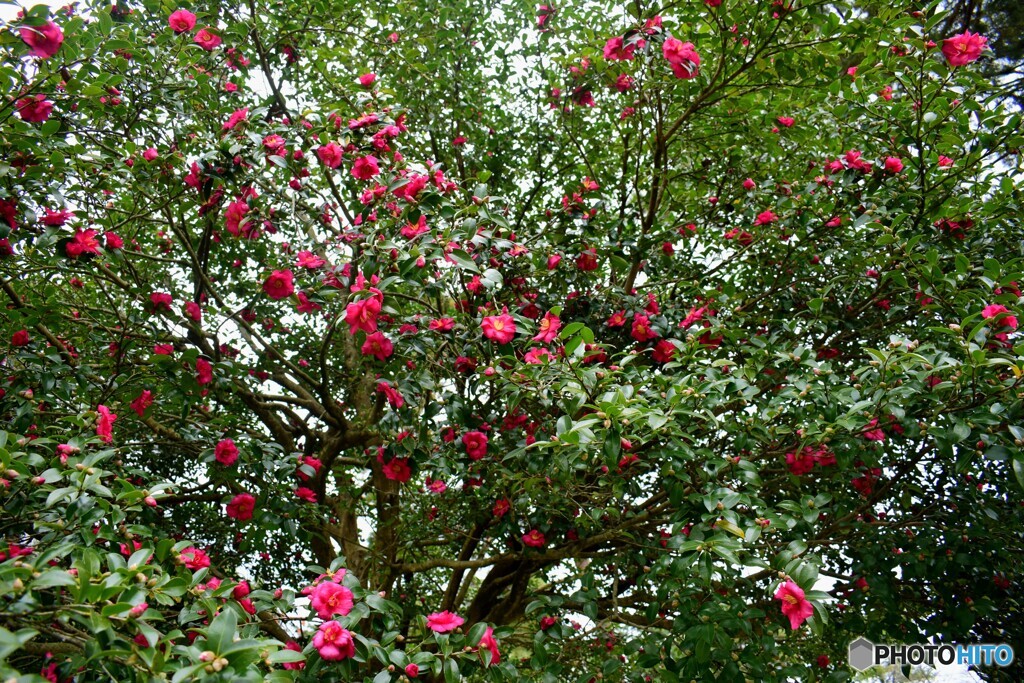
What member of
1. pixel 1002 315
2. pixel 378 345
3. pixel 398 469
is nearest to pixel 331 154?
pixel 378 345

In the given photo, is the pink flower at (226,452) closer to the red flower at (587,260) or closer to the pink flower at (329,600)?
the pink flower at (329,600)

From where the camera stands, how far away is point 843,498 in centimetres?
233

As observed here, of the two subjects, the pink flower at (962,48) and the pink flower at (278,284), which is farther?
the pink flower at (278,284)

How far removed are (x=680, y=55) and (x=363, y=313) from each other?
1.44 m

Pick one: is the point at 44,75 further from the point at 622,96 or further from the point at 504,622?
the point at 504,622

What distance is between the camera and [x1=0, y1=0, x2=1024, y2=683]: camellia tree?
5.54 feet

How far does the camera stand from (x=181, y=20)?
2.44 meters

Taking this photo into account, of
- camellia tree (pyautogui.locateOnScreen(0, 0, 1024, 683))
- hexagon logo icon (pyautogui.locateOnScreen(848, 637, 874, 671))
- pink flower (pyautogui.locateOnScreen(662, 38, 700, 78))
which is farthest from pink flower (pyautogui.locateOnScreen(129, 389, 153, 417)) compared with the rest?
hexagon logo icon (pyautogui.locateOnScreen(848, 637, 874, 671))

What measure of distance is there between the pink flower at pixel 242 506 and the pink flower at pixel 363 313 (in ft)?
3.45

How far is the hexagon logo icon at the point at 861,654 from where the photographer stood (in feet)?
8.39

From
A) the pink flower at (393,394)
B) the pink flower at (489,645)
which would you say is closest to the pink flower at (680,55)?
the pink flower at (393,394)

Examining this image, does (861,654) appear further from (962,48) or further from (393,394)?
(962,48)

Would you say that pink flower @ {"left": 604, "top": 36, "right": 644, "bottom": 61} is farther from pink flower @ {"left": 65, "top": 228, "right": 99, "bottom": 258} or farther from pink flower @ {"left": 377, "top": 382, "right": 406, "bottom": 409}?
pink flower @ {"left": 65, "top": 228, "right": 99, "bottom": 258}

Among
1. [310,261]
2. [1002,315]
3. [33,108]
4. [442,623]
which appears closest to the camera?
[1002,315]
